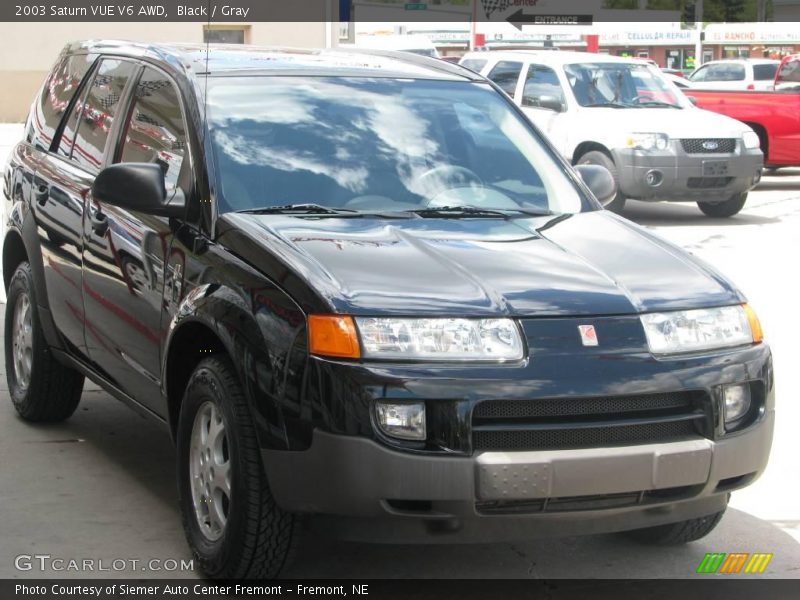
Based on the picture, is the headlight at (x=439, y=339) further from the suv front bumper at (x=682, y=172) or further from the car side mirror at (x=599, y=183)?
the suv front bumper at (x=682, y=172)

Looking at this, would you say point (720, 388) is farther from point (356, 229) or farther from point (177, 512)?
point (177, 512)

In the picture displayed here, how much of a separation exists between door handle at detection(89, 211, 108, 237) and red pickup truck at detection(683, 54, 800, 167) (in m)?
14.9

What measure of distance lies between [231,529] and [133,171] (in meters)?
1.35

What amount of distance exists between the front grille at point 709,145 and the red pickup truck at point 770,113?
4054 mm

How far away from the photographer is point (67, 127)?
6.32 meters

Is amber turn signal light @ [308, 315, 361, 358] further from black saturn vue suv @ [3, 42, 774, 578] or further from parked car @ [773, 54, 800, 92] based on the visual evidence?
parked car @ [773, 54, 800, 92]

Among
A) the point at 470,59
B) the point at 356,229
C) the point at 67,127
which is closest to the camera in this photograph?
the point at 356,229

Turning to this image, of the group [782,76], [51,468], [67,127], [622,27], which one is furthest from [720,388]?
[622,27]

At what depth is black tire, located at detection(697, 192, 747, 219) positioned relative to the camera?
15.9 meters

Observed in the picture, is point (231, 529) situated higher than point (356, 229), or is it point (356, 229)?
point (356, 229)

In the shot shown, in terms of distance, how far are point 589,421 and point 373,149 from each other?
62.9 inches

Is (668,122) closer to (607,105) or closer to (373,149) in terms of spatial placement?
(607,105)

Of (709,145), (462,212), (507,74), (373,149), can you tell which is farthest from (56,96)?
(507,74)

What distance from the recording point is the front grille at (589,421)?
12.8ft
